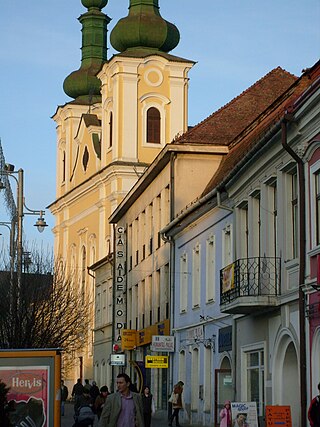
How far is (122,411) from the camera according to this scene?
1436 centimetres

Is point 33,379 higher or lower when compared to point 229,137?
lower

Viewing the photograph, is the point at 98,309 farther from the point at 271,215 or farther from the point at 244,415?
the point at 244,415

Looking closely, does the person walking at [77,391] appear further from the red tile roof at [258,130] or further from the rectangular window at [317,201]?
the rectangular window at [317,201]

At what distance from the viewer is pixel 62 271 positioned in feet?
158

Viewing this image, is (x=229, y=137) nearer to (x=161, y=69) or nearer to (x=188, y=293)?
(x=188, y=293)

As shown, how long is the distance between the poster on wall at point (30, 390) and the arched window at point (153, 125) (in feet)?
178

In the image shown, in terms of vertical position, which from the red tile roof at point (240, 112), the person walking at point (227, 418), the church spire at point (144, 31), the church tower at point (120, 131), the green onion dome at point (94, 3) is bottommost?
the person walking at point (227, 418)

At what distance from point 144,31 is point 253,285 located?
172ft

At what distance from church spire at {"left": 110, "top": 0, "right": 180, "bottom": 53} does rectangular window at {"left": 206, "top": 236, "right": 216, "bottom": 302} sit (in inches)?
1728

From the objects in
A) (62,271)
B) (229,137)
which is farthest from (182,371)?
(62,271)

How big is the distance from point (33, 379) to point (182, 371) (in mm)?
17564

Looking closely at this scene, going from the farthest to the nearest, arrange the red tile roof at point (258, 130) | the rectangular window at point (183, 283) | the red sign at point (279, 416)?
the rectangular window at point (183, 283) < the red tile roof at point (258, 130) < the red sign at point (279, 416)

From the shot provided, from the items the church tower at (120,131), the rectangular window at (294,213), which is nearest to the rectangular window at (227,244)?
the rectangular window at (294,213)

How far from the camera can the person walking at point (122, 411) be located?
14312mm
